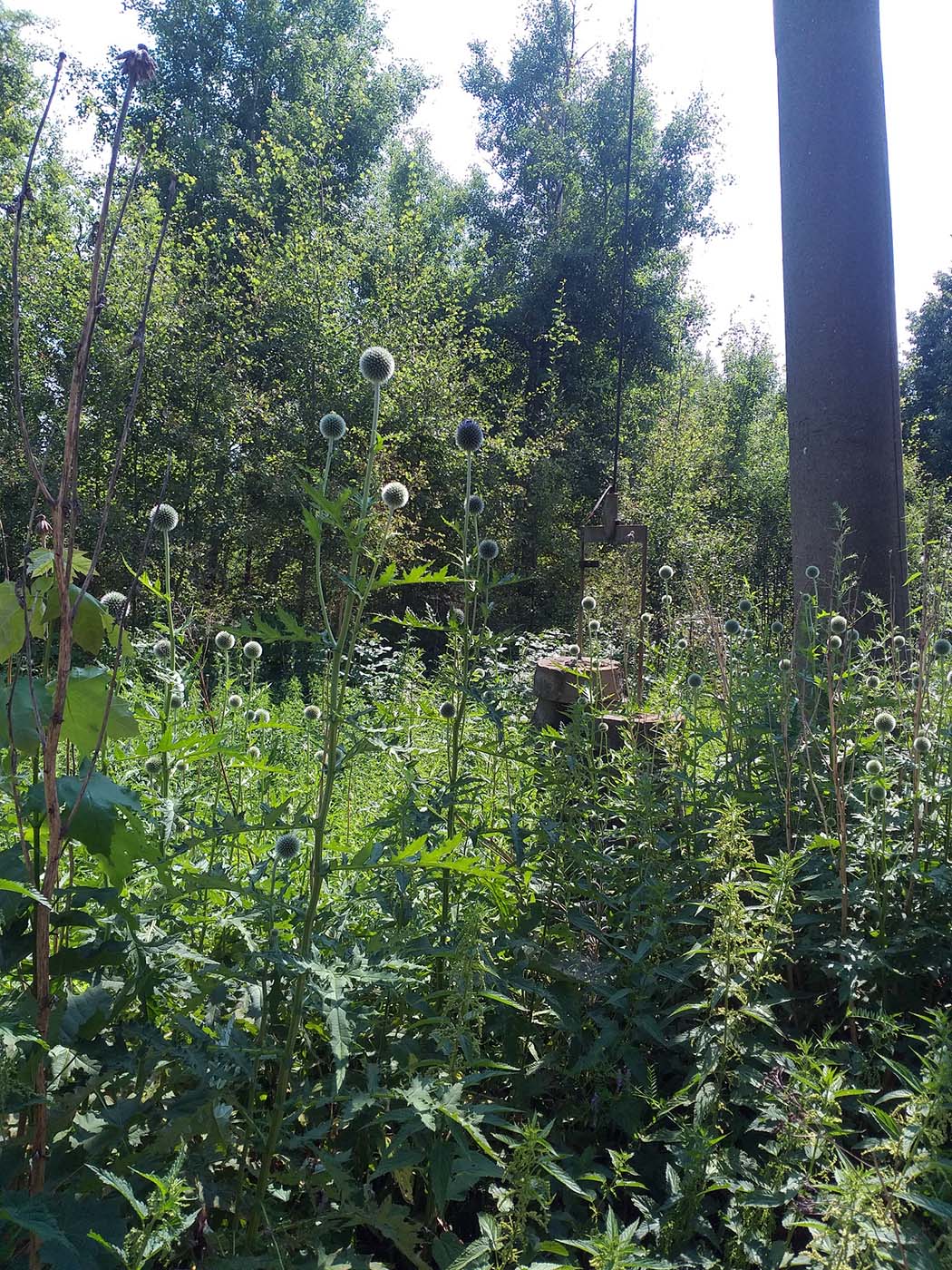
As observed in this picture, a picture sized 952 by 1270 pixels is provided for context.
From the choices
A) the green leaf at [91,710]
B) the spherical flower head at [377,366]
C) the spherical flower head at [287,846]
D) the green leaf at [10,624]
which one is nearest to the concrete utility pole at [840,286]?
the spherical flower head at [377,366]

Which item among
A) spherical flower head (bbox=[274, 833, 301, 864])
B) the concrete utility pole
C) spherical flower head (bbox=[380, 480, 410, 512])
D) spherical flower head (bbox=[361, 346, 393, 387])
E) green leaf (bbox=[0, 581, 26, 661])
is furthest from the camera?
the concrete utility pole

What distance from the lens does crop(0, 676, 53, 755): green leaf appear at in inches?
49.1

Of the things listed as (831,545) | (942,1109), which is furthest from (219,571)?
(942,1109)

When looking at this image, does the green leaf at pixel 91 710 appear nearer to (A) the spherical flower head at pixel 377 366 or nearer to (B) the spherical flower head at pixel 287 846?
(B) the spherical flower head at pixel 287 846

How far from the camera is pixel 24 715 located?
4.20ft

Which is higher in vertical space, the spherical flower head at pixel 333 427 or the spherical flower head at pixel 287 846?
the spherical flower head at pixel 333 427

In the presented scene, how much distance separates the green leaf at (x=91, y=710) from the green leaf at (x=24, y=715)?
0.12 feet

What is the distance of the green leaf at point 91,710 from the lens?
1.27 metres

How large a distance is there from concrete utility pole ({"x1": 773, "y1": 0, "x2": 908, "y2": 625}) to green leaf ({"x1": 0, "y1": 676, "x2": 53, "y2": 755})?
3784 millimetres

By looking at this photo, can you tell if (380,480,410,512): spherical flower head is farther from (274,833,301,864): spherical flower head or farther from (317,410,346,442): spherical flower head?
(274,833,301,864): spherical flower head

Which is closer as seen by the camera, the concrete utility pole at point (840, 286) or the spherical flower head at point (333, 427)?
the spherical flower head at point (333, 427)

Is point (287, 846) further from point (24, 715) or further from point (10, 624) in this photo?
point (10, 624)

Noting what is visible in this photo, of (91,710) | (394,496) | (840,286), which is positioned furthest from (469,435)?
(840,286)

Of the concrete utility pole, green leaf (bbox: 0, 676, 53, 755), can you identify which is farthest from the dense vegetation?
the concrete utility pole
